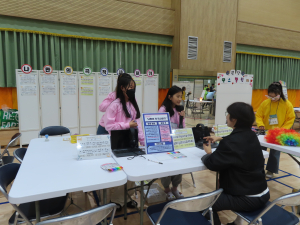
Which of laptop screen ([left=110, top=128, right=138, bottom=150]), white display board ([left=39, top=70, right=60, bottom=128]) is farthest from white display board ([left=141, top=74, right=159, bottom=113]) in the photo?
laptop screen ([left=110, top=128, right=138, bottom=150])

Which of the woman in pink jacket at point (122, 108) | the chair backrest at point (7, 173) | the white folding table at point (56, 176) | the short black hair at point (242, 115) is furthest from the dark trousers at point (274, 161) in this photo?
the chair backrest at point (7, 173)

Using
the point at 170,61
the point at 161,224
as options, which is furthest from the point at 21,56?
the point at 161,224

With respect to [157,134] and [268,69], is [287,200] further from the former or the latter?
[268,69]

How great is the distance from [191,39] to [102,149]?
452 centimetres

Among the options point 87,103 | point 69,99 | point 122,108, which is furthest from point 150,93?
point 122,108

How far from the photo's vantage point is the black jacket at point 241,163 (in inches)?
60.1

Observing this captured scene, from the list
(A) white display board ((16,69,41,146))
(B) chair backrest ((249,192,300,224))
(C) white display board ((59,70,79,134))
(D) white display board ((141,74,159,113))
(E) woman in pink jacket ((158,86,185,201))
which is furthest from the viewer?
(D) white display board ((141,74,159,113))

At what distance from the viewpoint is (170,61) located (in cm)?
576

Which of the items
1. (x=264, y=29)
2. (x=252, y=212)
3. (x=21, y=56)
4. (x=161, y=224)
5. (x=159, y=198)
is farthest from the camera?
(x=264, y=29)

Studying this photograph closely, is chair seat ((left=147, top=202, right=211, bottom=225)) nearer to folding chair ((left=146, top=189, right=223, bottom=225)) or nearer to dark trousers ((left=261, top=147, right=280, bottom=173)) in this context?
folding chair ((left=146, top=189, right=223, bottom=225))

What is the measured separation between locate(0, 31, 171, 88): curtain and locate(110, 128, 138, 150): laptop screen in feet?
11.0

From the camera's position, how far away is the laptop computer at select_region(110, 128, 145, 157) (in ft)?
6.44

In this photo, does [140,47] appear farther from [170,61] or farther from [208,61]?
[208,61]

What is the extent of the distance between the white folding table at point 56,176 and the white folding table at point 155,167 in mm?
88
